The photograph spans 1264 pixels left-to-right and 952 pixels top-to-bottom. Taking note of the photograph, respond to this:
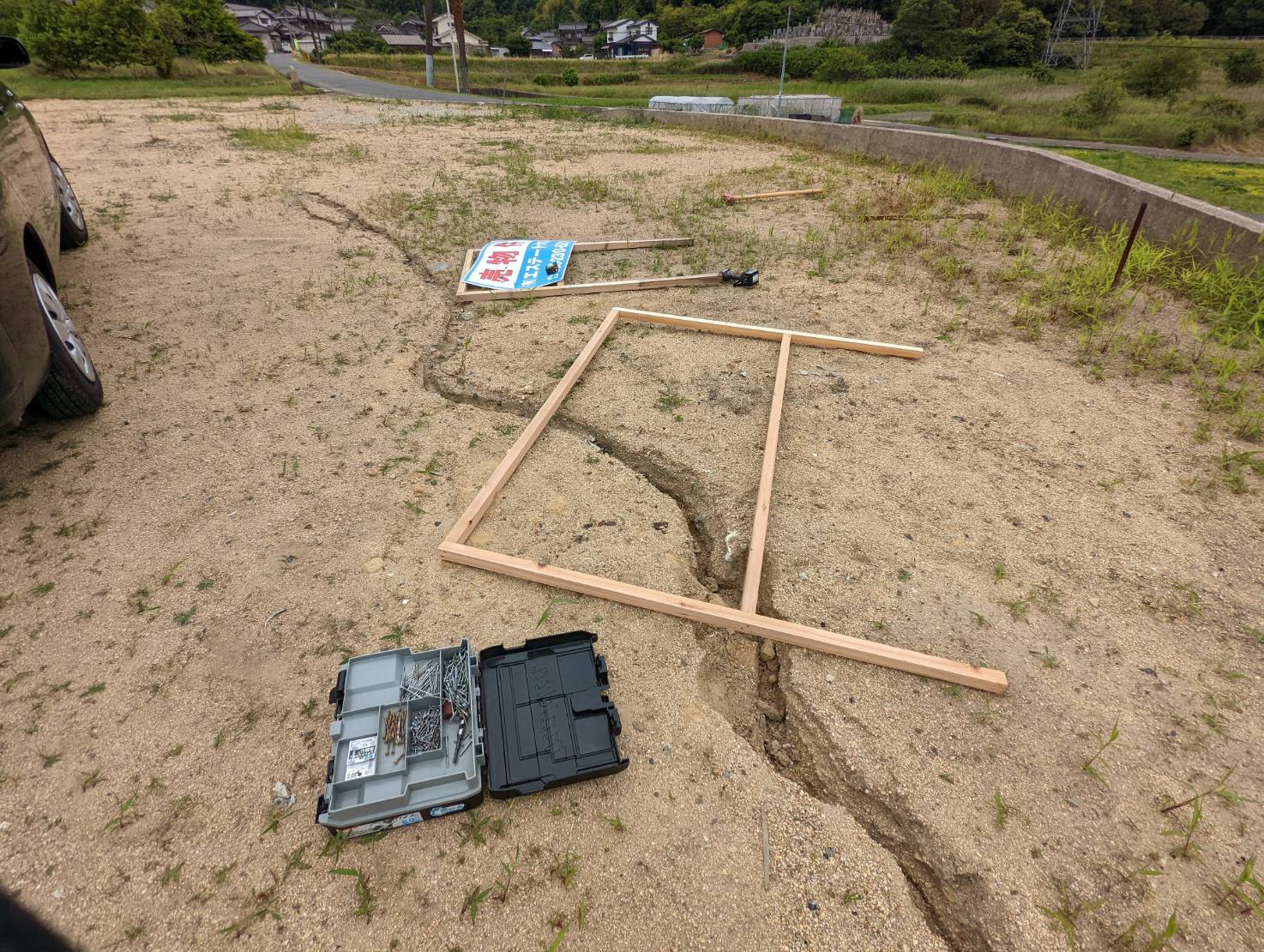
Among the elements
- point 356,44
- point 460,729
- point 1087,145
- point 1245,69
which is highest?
point 356,44

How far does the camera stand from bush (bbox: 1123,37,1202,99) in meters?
17.9

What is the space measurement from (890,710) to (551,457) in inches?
74.5

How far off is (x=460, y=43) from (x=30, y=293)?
94.2 ft

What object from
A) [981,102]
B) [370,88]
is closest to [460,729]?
[981,102]

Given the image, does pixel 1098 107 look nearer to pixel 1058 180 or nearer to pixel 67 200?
pixel 1058 180

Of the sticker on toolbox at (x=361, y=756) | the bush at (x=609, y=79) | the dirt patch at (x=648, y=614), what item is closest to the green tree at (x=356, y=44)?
the bush at (x=609, y=79)

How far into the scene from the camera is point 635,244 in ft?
18.4

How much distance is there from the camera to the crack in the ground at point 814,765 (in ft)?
4.66

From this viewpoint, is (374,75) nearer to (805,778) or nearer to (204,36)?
(204,36)

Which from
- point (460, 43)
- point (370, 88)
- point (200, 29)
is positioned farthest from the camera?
point (370, 88)

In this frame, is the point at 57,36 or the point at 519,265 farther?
the point at 57,36

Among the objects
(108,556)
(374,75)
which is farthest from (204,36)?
(108,556)

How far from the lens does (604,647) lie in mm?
2018

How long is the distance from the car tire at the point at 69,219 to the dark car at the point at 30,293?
31.3 inches
